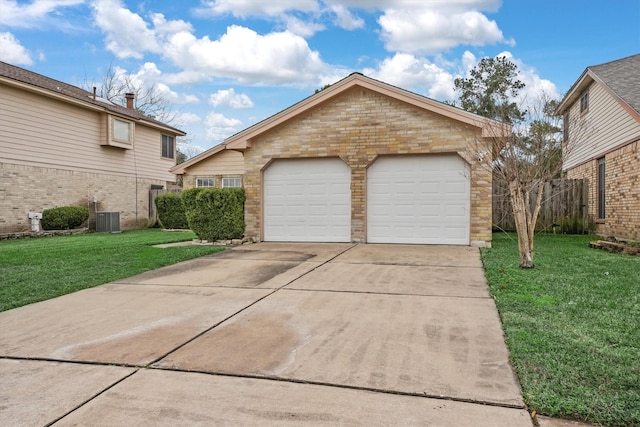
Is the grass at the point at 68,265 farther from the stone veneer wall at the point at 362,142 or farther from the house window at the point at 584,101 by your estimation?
the house window at the point at 584,101

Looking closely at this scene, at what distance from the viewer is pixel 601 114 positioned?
13.8 meters

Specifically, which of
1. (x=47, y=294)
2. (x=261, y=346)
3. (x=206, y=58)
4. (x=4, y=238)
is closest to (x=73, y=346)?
(x=261, y=346)

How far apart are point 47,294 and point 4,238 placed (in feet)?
33.5

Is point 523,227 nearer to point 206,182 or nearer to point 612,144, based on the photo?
point 612,144

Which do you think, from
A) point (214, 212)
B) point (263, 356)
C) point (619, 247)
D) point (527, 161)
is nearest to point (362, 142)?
point (214, 212)

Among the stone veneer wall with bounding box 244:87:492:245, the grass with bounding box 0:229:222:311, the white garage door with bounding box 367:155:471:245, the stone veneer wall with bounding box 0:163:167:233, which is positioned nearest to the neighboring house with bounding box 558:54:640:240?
the stone veneer wall with bounding box 244:87:492:245

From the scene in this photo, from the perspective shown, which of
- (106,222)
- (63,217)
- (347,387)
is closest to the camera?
(347,387)

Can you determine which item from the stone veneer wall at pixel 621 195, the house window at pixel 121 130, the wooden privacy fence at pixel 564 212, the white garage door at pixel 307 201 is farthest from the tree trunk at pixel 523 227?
the house window at pixel 121 130

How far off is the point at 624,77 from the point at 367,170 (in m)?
8.41

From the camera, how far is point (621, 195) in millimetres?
11648

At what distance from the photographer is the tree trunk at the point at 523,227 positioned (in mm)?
7035

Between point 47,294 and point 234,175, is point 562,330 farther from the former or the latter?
point 234,175

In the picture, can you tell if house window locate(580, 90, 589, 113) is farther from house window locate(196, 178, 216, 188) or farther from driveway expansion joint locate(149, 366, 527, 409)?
driveway expansion joint locate(149, 366, 527, 409)

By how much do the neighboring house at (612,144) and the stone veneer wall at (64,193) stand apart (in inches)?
648
